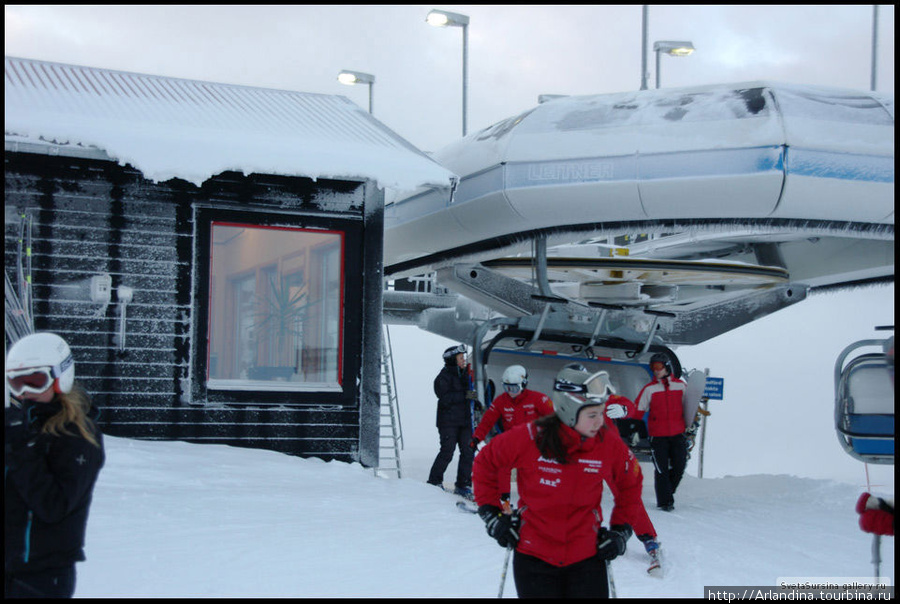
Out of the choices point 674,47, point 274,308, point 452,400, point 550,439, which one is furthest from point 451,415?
point 674,47

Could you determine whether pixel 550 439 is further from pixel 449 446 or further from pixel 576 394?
pixel 449 446

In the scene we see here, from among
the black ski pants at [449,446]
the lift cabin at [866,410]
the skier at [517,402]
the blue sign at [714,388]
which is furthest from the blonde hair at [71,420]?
the blue sign at [714,388]

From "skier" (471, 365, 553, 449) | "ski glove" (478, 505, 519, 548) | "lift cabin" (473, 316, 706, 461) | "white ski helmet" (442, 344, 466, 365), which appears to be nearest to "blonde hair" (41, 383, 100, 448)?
"ski glove" (478, 505, 519, 548)

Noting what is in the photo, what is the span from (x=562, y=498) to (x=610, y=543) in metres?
0.26

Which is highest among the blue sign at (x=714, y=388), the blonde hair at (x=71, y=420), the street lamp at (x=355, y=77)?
the street lamp at (x=355, y=77)

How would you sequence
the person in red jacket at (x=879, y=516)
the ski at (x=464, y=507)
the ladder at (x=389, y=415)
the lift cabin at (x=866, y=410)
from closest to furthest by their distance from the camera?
1. the person in red jacket at (x=879, y=516)
2. the ski at (x=464, y=507)
3. the lift cabin at (x=866, y=410)
4. the ladder at (x=389, y=415)

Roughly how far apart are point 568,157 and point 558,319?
297cm

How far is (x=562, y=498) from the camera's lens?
3945 millimetres

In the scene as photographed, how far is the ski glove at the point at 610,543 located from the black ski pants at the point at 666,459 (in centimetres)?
601

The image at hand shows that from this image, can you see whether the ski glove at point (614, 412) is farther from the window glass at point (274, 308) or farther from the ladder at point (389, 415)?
the window glass at point (274, 308)

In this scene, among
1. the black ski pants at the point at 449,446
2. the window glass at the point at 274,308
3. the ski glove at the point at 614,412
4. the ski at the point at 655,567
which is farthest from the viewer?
the black ski pants at the point at 449,446

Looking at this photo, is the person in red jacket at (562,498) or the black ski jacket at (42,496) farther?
the person in red jacket at (562,498)

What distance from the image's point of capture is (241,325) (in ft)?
30.9

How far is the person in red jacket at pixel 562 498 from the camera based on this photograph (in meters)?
3.89
